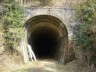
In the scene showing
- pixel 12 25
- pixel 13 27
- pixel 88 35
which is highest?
pixel 12 25

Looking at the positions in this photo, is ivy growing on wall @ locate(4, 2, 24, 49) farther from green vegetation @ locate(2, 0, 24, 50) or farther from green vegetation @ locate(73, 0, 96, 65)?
green vegetation @ locate(73, 0, 96, 65)

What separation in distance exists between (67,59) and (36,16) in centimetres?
359

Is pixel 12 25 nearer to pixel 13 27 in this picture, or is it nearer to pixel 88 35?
pixel 13 27

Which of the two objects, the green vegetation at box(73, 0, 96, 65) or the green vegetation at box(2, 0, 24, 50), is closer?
the green vegetation at box(73, 0, 96, 65)

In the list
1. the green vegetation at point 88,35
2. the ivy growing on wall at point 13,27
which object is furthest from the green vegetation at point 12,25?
the green vegetation at point 88,35

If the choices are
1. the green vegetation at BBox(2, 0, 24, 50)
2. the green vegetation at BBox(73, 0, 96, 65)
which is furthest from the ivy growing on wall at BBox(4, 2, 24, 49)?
the green vegetation at BBox(73, 0, 96, 65)

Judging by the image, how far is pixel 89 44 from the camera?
36.5ft

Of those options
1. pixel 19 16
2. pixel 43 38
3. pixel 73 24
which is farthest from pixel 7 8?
pixel 43 38

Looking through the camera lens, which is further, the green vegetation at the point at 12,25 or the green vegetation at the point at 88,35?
the green vegetation at the point at 12,25

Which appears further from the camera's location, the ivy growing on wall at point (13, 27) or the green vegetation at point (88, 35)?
the ivy growing on wall at point (13, 27)

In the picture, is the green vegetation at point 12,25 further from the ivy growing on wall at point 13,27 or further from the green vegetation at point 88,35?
the green vegetation at point 88,35

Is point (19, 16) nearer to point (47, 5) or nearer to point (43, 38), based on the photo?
point (47, 5)

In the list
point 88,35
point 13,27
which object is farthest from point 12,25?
point 88,35

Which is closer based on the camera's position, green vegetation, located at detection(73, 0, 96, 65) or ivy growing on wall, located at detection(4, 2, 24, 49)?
green vegetation, located at detection(73, 0, 96, 65)
